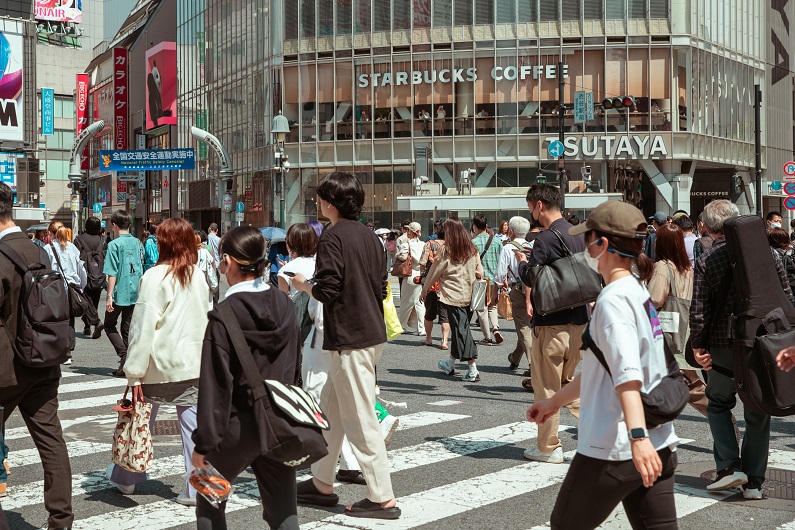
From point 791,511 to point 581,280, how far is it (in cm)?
222

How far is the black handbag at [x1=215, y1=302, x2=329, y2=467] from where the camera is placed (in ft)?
14.3

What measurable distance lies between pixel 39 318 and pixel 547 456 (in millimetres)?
4075

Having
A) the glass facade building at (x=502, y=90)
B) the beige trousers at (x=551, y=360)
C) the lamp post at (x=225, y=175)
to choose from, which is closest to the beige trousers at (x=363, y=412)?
the beige trousers at (x=551, y=360)

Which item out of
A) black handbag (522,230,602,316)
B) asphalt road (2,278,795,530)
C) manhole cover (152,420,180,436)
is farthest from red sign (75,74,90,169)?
black handbag (522,230,602,316)

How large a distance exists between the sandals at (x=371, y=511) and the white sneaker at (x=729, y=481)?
223 cm

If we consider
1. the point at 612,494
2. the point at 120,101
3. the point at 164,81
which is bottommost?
the point at 612,494

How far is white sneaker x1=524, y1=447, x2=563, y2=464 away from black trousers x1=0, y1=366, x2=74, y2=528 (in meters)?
3.71

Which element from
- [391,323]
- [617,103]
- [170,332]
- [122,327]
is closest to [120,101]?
[617,103]

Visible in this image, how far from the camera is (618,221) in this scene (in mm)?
3932

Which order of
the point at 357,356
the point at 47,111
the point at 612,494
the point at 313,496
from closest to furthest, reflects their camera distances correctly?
1. the point at 612,494
2. the point at 357,356
3. the point at 313,496
4. the point at 47,111

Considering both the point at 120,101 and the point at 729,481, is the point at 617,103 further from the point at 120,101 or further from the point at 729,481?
the point at 120,101

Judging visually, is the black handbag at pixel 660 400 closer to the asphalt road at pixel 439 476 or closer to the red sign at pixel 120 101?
the asphalt road at pixel 439 476

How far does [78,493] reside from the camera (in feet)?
22.6

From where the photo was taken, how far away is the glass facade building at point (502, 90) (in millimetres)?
46875
